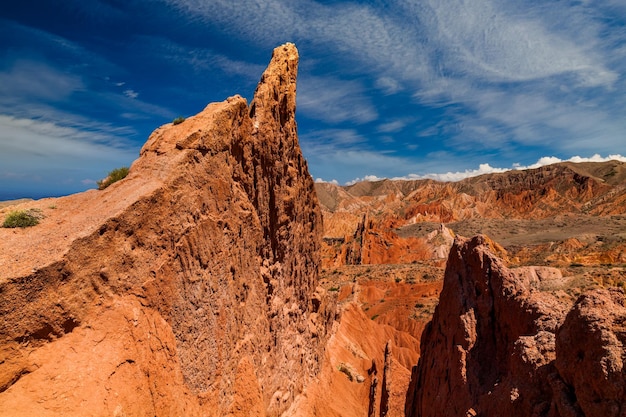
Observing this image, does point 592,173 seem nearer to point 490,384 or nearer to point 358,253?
point 358,253

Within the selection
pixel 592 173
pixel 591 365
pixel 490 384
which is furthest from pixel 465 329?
pixel 592 173

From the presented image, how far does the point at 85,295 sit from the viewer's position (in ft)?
24.7

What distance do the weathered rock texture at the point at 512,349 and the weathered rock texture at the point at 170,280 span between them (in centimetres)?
628

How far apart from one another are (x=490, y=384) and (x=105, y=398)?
9.26 metres

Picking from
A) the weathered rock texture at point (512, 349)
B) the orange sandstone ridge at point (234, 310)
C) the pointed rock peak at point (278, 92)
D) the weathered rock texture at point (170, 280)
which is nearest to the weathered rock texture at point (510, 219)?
the weathered rock texture at point (512, 349)

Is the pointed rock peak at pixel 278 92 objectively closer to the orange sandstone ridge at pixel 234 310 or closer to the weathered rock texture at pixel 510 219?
the orange sandstone ridge at pixel 234 310

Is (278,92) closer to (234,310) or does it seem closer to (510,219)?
(234,310)

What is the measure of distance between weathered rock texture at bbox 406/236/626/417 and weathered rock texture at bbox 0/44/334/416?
6.28 m

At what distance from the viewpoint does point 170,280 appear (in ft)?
29.6

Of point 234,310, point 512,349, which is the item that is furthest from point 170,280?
point 512,349

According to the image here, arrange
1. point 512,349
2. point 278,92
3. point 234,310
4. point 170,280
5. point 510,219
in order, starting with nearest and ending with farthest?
point 170,280
point 512,349
point 234,310
point 278,92
point 510,219

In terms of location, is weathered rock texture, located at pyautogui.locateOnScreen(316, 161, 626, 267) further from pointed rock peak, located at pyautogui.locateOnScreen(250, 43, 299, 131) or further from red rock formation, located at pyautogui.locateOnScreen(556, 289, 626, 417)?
red rock formation, located at pyautogui.locateOnScreen(556, 289, 626, 417)

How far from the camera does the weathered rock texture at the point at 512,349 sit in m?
5.71

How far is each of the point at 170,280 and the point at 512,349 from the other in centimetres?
869
